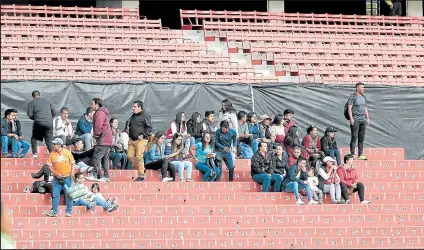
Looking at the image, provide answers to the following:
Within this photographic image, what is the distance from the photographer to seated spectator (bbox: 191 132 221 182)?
24.6 metres

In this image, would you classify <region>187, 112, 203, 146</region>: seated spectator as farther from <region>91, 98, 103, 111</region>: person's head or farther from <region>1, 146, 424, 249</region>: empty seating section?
<region>91, 98, 103, 111</region>: person's head

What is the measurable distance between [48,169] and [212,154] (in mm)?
3204

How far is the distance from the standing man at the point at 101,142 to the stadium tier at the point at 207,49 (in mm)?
5285

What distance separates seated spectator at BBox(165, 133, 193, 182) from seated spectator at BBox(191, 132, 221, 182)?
0.28 m

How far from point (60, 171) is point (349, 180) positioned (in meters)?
5.19

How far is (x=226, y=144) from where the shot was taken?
2481 centimetres

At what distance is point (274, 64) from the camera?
32656 mm

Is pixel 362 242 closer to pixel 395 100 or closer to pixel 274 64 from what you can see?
pixel 395 100

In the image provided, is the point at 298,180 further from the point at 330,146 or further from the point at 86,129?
the point at 86,129

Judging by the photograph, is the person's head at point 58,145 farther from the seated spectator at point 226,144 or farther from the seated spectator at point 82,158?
the seated spectator at point 226,144

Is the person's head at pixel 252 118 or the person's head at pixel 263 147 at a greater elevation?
the person's head at pixel 252 118

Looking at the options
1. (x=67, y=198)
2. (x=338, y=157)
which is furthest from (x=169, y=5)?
(x=67, y=198)

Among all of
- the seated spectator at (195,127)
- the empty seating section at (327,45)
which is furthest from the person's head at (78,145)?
the empty seating section at (327,45)

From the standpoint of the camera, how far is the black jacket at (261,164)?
24.3 metres
